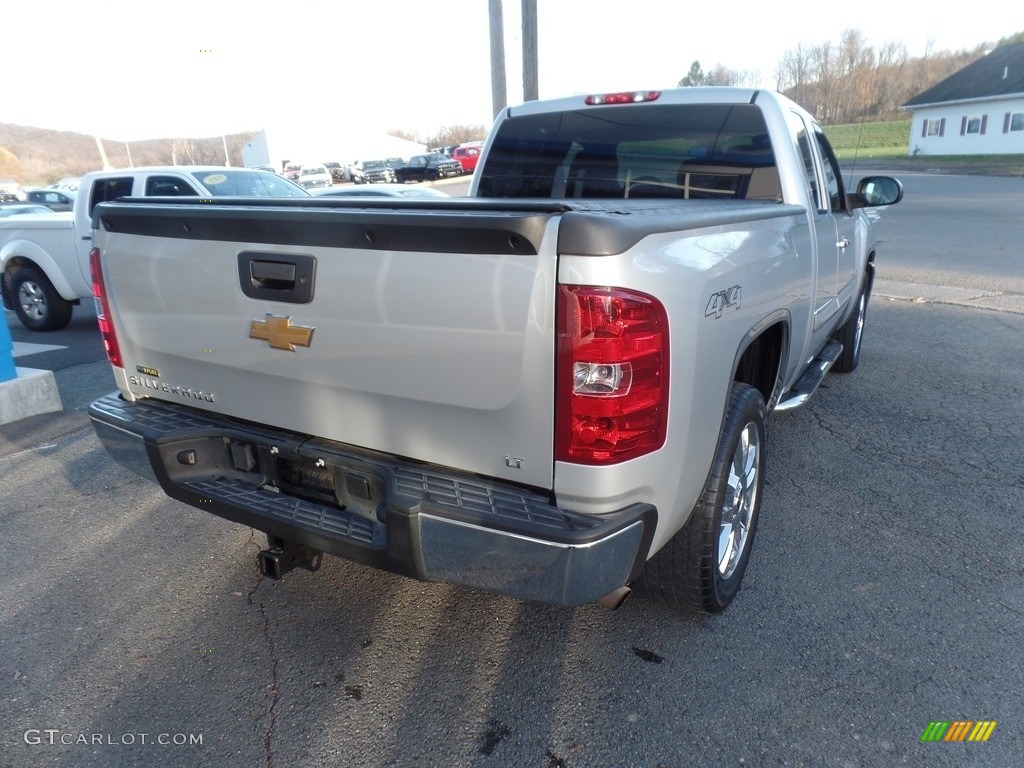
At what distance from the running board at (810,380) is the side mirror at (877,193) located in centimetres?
98

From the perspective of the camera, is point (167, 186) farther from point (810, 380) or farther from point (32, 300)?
point (810, 380)

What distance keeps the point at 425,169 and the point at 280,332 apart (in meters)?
38.0

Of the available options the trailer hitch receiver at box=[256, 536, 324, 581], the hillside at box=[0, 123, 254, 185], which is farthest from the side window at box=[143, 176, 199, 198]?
the hillside at box=[0, 123, 254, 185]

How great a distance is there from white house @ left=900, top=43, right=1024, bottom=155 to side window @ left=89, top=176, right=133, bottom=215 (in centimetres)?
4952

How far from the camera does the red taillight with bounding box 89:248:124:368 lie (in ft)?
9.79

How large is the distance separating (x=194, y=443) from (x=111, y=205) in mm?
1019

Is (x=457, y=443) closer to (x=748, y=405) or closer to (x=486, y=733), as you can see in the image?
(x=486, y=733)

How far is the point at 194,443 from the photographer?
2.72 m

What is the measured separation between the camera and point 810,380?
14.3 feet

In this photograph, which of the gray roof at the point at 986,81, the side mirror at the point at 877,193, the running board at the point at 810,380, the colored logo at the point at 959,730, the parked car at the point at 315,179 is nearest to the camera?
the colored logo at the point at 959,730

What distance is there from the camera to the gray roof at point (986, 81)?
44.7 meters

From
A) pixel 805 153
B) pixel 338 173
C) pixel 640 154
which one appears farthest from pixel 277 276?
pixel 338 173

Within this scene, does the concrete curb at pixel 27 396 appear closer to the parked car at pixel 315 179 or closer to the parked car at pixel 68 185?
the parked car at pixel 315 179

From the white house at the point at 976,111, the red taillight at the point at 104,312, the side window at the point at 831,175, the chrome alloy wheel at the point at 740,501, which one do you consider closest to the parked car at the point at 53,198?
the red taillight at the point at 104,312
